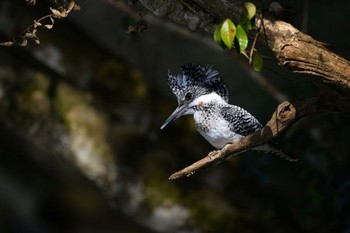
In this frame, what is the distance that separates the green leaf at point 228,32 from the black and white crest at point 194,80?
1.83 feet

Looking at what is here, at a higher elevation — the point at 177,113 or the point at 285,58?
the point at 177,113

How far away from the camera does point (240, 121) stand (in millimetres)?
3174

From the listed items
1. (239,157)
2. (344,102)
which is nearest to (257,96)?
(239,157)

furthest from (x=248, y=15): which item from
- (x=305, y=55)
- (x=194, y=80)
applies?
(x=194, y=80)

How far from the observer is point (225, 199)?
14.6 feet

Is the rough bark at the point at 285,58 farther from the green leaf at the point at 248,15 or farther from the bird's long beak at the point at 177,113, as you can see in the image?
the bird's long beak at the point at 177,113

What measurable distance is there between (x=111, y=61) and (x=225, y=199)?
1052 millimetres

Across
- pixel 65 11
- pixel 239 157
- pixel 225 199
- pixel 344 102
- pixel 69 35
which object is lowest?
pixel 344 102

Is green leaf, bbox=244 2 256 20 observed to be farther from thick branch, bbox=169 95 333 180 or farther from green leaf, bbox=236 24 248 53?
thick branch, bbox=169 95 333 180

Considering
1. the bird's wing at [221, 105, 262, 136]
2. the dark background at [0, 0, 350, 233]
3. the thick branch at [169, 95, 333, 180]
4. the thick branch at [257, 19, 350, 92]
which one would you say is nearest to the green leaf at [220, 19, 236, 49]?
the thick branch at [257, 19, 350, 92]

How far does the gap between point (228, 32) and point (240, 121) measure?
0.70 meters

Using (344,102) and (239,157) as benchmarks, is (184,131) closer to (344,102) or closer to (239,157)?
(239,157)

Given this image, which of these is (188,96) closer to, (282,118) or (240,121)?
(240,121)

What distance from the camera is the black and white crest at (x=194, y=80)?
314 cm
